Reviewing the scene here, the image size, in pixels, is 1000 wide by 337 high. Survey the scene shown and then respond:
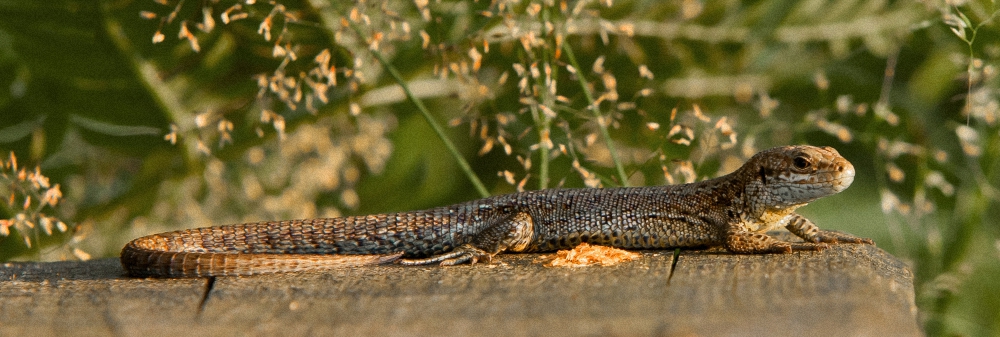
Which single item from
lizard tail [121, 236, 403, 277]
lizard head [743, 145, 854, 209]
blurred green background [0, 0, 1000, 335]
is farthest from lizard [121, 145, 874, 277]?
blurred green background [0, 0, 1000, 335]

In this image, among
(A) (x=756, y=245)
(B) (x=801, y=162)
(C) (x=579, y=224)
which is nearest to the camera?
(A) (x=756, y=245)

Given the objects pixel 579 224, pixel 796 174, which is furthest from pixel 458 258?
pixel 796 174

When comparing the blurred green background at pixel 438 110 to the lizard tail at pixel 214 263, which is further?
the blurred green background at pixel 438 110

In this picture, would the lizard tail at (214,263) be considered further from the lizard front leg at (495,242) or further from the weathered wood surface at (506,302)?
the lizard front leg at (495,242)

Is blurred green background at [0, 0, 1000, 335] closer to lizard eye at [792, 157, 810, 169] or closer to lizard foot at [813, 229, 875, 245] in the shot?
lizard foot at [813, 229, 875, 245]

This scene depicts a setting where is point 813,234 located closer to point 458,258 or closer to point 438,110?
point 458,258

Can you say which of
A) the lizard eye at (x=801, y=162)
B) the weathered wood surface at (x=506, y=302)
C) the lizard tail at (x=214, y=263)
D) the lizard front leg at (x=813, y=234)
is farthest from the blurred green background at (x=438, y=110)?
the weathered wood surface at (x=506, y=302)
